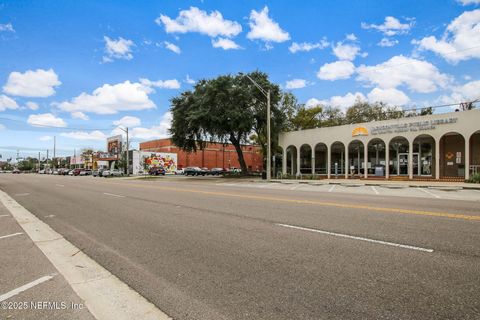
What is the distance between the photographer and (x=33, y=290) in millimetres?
4488

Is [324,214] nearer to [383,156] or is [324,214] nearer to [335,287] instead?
[335,287]

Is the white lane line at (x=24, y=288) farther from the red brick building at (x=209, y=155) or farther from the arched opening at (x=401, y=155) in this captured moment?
the red brick building at (x=209, y=155)

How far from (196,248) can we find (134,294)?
2.17 metres

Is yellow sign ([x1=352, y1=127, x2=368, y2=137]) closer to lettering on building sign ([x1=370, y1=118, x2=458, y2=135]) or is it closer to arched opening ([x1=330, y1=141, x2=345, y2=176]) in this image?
lettering on building sign ([x1=370, y1=118, x2=458, y2=135])

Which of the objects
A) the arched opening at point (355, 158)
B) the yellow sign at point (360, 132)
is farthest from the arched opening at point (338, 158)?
the yellow sign at point (360, 132)

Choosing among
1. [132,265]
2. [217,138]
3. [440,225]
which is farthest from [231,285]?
[217,138]

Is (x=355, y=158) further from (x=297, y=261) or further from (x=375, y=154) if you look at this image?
(x=297, y=261)

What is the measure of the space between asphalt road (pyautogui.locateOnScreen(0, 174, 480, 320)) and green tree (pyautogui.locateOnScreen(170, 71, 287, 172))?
3037 cm

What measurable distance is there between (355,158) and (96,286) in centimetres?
4087

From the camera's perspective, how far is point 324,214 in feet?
32.7

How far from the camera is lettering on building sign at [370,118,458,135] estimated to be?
92.9 ft

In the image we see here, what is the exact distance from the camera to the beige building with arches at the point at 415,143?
27.9 meters

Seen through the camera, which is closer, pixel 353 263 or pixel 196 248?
pixel 353 263

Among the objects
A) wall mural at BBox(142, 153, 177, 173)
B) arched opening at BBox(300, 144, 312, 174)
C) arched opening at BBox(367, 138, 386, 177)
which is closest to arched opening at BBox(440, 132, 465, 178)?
arched opening at BBox(367, 138, 386, 177)
